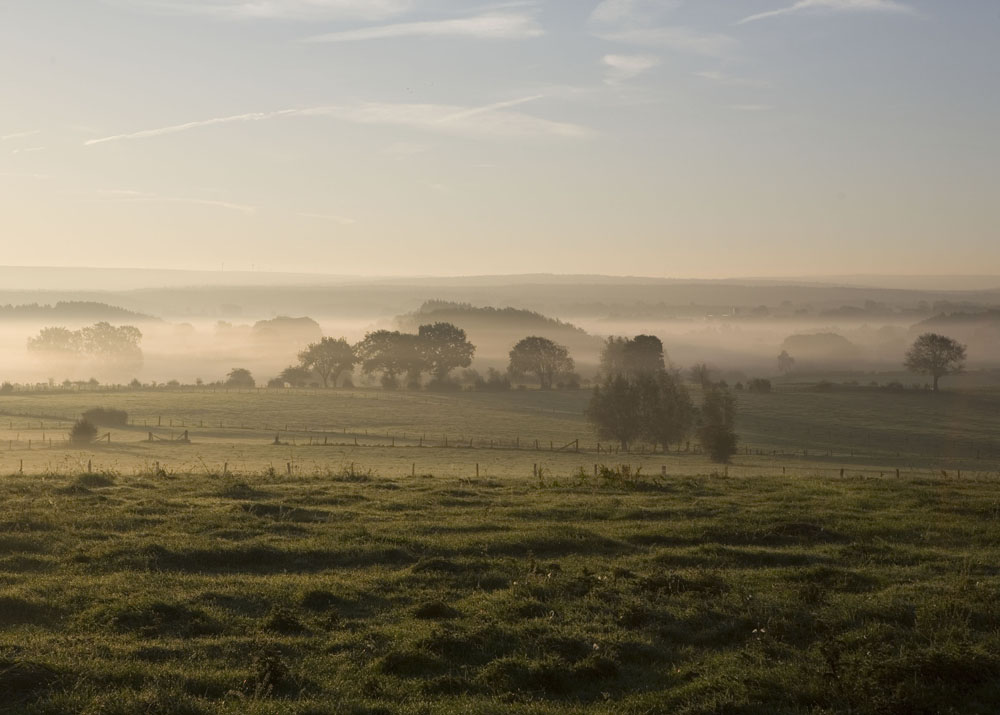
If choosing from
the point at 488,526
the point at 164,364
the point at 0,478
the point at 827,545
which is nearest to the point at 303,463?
the point at 0,478

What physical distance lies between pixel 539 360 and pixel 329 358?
95.6ft

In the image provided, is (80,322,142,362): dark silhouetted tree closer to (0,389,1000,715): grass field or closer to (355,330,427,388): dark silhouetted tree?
(355,330,427,388): dark silhouetted tree

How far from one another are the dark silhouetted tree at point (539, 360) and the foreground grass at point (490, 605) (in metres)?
103

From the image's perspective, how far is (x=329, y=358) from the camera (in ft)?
419

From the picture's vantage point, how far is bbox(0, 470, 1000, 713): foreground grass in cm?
1252

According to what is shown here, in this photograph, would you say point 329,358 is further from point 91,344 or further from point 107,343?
point 91,344

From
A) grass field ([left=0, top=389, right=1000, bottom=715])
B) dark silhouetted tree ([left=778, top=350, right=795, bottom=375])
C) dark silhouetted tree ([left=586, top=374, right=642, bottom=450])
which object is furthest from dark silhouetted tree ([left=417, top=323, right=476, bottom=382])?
grass field ([left=0, top=389, right=1000, bottom=715])

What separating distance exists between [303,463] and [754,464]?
31884 mm

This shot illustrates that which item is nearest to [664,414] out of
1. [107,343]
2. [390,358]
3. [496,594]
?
[390,358]

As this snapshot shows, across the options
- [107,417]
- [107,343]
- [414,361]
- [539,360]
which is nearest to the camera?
[107,417]

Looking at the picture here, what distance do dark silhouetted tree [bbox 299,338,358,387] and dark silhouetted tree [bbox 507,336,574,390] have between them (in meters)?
22.6

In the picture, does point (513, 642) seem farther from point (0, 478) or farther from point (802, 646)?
point (0, 478)

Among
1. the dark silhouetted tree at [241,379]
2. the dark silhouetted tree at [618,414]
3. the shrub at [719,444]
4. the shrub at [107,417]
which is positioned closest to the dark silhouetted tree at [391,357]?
the dark silhouetted tree at [241,379]

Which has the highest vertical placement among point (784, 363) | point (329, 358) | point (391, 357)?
point (784, 363)
